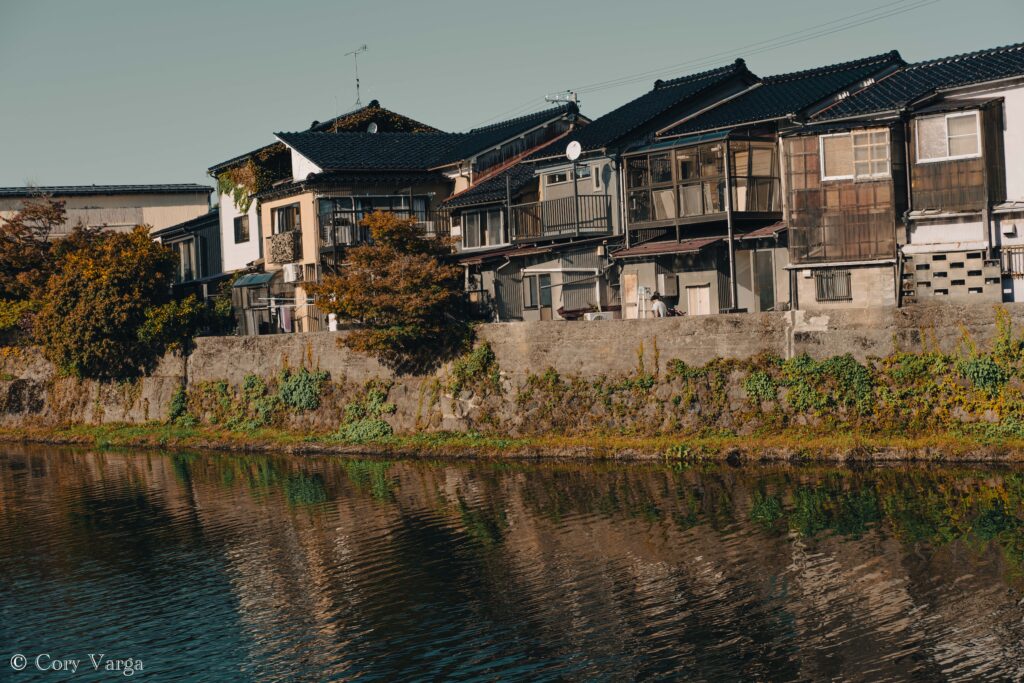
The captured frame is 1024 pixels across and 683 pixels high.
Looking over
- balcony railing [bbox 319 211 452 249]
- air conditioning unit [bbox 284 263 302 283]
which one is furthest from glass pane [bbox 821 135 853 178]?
air conditioning unit [bbox 284 263 302 283]

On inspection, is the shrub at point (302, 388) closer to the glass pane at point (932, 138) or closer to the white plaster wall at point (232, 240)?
the white plaster wall at point (232, 240)

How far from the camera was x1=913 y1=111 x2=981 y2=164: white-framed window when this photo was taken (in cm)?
3622

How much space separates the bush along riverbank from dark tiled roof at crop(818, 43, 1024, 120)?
8.80 meters

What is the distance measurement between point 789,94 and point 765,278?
7.89 metres

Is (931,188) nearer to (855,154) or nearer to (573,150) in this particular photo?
(855,154)

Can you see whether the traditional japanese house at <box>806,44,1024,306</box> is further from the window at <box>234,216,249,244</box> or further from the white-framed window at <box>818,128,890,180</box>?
the window at <box>234,216,249,244</box>

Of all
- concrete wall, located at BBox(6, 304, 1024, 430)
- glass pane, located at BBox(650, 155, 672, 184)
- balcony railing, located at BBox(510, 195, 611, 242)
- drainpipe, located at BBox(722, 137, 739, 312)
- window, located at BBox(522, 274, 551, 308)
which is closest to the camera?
concrete wall, located at BBox(6, 304, 1024, 430)

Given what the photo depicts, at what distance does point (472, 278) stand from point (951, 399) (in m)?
26.5

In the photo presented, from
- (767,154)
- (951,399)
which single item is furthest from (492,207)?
(951,399)

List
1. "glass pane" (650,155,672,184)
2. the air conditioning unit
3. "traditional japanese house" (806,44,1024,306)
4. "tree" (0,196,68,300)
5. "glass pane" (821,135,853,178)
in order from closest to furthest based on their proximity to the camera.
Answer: "traditional japanese house" (806,44,1024,306), "glass pane" (821,135,853,178), "glass pane" (650,155,672,184), the air conditioning unit, "tree" (0,196,68,300)

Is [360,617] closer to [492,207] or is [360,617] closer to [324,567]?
[324,567]

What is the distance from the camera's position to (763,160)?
4397cm

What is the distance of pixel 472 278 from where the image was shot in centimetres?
5472

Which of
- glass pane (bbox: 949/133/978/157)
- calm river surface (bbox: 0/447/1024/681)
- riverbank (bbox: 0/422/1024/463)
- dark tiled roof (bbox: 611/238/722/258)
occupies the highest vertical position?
glass pane (bbox: 949/133/978/157)
